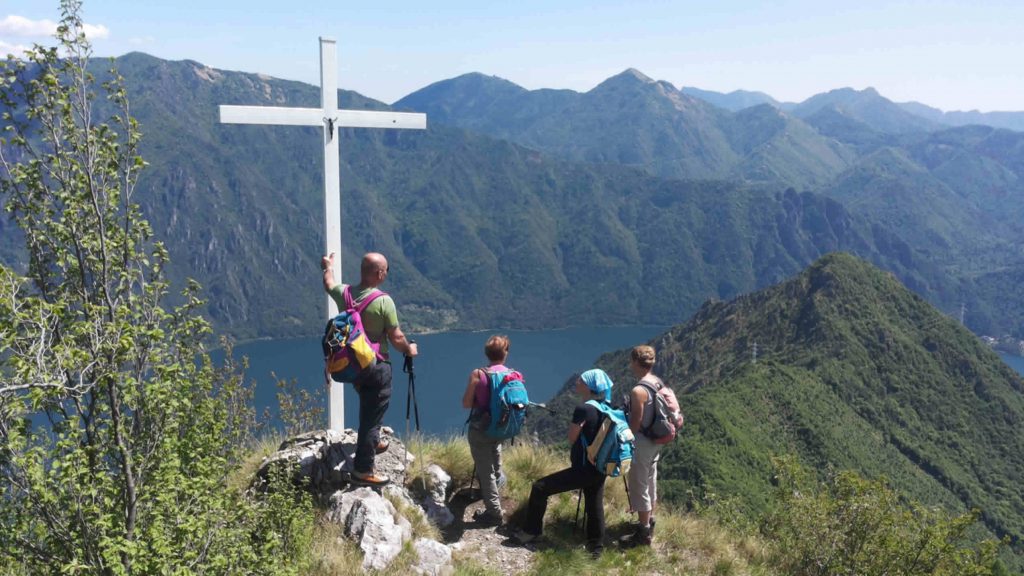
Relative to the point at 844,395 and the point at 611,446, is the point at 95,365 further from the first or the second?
the point at 844,395

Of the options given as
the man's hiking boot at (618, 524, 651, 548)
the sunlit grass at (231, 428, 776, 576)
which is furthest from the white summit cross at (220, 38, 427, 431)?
the man's hiking boot at (618, 524, 651, 548)

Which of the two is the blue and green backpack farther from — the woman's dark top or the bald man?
the bald man

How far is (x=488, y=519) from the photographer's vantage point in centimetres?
766

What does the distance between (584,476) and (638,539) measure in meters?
1.05

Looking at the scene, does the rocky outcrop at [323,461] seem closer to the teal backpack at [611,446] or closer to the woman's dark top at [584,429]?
the woman's dark top at [584,429]

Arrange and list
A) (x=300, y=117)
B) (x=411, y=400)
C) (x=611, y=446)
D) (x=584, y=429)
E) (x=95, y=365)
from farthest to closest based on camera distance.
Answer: (x=300, y=117), (x=411, y=400), (x=584, y=429), (x=611, y=446), (x=95, y=365)

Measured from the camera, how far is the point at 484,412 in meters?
7.12

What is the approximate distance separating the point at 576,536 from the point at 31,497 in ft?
16.5

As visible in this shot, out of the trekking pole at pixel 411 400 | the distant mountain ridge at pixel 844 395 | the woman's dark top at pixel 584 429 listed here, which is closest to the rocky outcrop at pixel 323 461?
the trekking pole at pixel 411 400

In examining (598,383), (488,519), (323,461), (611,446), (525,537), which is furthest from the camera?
(488,519)

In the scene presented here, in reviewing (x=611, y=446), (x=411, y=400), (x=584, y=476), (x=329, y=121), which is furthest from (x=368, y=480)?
(x=329, y=121)

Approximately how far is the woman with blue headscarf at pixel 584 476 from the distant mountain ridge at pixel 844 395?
52332 millimetres

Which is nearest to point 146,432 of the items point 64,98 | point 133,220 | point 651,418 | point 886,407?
point 133,220

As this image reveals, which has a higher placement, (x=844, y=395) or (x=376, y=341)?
(x=376, y=341)
